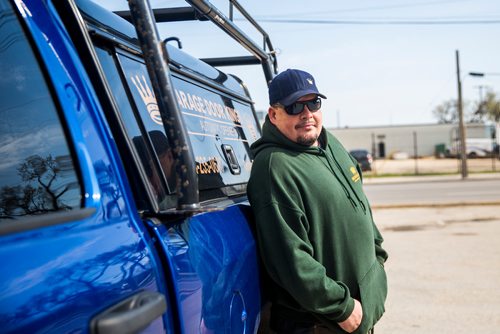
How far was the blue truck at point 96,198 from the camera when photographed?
114 centimetres

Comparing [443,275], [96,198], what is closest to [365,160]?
[443,275]

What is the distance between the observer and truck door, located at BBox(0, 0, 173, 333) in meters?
1.24

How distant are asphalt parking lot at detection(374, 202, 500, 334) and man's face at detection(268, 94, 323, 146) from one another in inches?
107

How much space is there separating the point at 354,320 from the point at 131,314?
4.33 feet

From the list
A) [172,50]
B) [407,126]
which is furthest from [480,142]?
[172,50]

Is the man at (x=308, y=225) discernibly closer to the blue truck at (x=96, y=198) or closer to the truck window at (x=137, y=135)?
the blue truck at (x=96, y=198)

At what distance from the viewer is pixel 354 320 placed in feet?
7.55

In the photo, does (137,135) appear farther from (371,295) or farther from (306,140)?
(371,295)

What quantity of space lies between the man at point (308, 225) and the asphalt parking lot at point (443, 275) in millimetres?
2466

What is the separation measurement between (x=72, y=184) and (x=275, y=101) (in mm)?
1321

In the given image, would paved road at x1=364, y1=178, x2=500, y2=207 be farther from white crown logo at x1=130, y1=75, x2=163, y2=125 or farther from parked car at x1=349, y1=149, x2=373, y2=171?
parked car at x1=349, y1=149, x2=373, y2=171

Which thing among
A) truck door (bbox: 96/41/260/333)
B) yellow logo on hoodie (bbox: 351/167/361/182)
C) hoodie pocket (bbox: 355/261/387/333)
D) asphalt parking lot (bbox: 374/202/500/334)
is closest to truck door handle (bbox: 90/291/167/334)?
truck door (bbox: 96/41/260/333)

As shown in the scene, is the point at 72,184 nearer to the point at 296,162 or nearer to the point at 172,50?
the point at 296,162

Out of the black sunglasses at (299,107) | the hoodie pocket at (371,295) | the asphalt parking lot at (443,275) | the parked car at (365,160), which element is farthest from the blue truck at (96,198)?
the parked car at (365,160)
